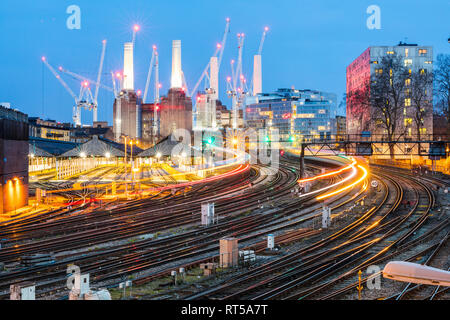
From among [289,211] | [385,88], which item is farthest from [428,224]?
[385,88]

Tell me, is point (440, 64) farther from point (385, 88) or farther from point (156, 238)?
point (156, 238)

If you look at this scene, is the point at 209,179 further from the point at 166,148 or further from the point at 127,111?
the point at 127,111

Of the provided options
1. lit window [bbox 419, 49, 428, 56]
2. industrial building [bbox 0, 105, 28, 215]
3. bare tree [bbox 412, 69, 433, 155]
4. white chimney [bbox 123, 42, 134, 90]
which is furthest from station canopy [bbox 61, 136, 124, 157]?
white chimney [bbox 123, 42, 134, 90]

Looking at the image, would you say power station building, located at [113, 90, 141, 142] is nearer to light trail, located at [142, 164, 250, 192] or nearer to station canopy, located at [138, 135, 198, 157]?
station canopy, located at [138, 135, 198, 157]

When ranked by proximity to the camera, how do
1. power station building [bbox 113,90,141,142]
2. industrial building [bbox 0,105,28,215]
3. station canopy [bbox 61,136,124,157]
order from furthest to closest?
power station building [bbox 113,90,141,142] → station canopy [bbox 61,136,124,157] → industrial building [bbox 0,105,28,215]

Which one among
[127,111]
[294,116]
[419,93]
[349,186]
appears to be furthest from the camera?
[127,111]

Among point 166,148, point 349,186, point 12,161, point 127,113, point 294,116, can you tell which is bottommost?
point 349,186

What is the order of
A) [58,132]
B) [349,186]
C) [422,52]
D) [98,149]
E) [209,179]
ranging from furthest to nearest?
1. [58,132]
2. [422,52]
3. [98,149]
4. [209,179]
5. [349,186]

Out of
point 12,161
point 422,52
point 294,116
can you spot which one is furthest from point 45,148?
point 294,116
